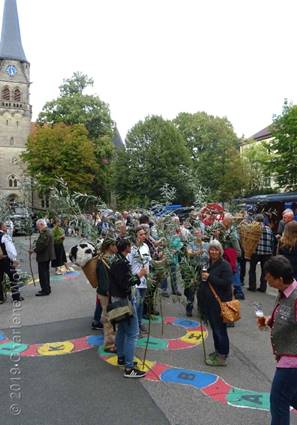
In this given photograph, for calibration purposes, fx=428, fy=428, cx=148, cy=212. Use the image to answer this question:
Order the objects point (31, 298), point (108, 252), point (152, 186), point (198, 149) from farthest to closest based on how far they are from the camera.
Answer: point (198, 149)
point (152, 186)
point (31, 298)
point (108, 252)

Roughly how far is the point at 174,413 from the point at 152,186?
36.8 meters

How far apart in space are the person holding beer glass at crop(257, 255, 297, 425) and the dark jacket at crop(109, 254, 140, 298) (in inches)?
84.1

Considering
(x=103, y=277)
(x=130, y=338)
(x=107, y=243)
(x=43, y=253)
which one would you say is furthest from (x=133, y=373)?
(x=43, y=253)

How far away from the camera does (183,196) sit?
4106 cm

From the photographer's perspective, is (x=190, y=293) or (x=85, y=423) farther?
(x=190, y=293)

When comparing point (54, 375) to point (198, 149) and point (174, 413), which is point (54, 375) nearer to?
point (174, 413)

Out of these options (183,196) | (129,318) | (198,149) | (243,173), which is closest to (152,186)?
(183,196)

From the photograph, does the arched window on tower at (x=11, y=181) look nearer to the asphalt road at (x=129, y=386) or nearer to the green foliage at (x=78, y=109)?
the green foliage at (x=78, y=109)

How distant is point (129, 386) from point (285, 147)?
2561cm

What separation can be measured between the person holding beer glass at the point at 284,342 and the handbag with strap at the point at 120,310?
214 cm

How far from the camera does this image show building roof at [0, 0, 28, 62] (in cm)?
5847

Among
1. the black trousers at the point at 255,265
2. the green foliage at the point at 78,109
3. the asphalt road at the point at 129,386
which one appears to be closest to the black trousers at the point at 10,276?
the asphalt road at the point at 129,386

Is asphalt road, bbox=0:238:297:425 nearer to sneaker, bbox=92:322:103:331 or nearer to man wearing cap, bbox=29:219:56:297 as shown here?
sneaker, bbox=92:322:103:331

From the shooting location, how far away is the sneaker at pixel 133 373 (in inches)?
205
